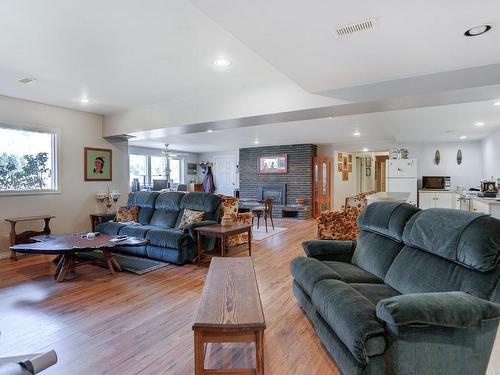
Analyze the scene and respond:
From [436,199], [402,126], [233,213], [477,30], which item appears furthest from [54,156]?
[436,199]

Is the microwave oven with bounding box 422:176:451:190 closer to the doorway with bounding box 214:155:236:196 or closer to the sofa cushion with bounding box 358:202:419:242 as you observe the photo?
the sofa cushion with bounding box 358:202:419:242

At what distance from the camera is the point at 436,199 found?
740 centimetres

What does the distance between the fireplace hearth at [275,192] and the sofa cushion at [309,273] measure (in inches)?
271

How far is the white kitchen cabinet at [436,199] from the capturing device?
7.22 meters

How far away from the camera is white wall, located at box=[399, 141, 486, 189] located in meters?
7.71

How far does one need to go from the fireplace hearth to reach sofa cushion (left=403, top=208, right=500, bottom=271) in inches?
288

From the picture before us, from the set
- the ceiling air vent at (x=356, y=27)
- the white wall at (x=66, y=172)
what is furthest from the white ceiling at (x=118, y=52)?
the ceiling air vent at (x=356, y=27)

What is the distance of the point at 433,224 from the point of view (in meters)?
2.03

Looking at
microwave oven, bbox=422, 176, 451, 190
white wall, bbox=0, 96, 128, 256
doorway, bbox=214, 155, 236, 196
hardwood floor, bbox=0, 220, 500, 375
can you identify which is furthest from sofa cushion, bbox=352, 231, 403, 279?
doorway, bbox=214, 155, 236, 196

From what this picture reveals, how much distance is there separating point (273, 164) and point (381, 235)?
283 inches

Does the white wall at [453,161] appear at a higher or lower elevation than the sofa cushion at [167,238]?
higher

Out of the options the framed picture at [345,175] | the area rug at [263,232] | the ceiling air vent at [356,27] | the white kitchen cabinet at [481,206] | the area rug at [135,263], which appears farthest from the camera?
the framed picture at [345,175]

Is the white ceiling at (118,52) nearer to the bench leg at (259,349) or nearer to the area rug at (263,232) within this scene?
the bench leg at (259,349)

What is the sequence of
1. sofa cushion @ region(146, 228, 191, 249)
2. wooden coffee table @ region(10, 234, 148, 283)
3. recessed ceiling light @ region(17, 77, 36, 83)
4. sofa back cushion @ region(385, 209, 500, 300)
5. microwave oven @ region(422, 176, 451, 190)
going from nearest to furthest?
sofa back cushion @ region(385, 209, 500, 300) < wooden coffee table @ region(10, 234, 148, 283) < recessed ceiling light @ region(17, 77, 36, 83) < sofa cushion @ region(146, 228, 191, 249) < microwave oven @ region(422, 176, 451, 190)
